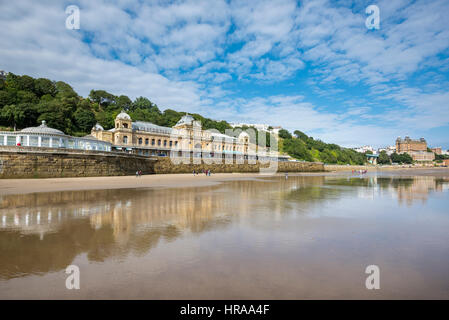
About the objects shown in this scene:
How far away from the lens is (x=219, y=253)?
5.81 meters

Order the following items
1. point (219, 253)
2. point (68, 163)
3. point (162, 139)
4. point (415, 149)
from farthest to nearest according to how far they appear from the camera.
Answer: point (415, 149), point (162, 139), point (68, 163), point (219, 253)

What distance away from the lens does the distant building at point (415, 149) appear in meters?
167

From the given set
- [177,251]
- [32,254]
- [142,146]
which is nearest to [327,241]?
[177,251]

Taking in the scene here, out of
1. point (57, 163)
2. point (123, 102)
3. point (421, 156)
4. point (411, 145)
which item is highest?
point (123, 102)

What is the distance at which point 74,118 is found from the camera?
5669 cm

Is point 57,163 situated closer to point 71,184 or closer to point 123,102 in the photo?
point 71,184

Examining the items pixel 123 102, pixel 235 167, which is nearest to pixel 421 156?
pixel 235 167

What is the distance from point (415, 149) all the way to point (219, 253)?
221 m

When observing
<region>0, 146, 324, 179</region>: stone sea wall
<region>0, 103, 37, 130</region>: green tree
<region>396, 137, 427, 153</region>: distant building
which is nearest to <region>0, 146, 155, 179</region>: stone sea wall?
<region>0, 146, 324, 179</region>: stone sea wall

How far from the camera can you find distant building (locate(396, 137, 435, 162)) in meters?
167

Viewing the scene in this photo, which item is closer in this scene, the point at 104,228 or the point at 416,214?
the point at 104,228

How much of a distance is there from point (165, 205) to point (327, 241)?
8266mm

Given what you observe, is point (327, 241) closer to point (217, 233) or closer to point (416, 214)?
point (217, 233)
